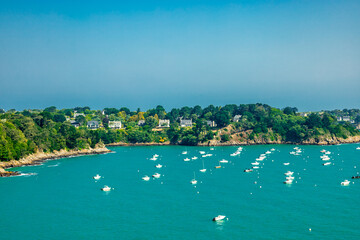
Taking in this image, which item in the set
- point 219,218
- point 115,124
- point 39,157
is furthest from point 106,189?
point 115,124

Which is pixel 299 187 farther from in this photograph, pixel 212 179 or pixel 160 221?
pixel 160 221

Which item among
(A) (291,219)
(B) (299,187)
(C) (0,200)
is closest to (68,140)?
(C) (0,200)

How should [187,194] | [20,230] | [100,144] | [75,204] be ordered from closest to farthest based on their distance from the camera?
[20,230] < [75,204] < [187,194] < [100,144]

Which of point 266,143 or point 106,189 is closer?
point 106,189

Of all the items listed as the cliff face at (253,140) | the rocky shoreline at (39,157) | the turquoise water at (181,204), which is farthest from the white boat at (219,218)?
the cliff face at (253,140)

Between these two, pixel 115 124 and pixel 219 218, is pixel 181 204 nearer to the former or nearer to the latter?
pixel 219 218

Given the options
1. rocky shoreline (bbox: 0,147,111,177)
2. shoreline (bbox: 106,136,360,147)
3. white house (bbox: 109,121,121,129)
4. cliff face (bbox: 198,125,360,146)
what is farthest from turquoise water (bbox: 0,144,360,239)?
white house (bbox: 109,121,121,129)
